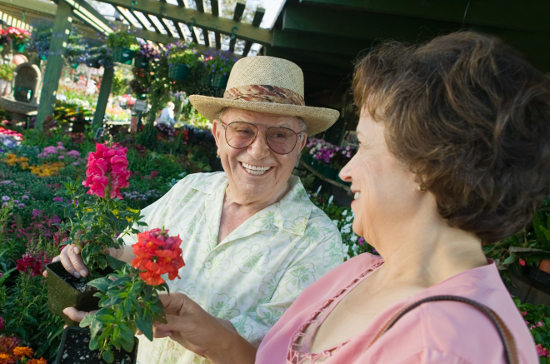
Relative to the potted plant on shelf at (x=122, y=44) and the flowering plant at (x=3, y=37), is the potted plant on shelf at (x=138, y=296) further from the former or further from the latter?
the flowering plant at (x=3, y=37)

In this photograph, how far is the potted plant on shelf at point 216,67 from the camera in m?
6.62

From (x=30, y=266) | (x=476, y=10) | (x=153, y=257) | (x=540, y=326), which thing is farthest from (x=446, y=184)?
(x=476, y=10)

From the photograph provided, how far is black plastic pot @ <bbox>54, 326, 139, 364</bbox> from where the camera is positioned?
1.18 metres

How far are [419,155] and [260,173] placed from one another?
0.87 m

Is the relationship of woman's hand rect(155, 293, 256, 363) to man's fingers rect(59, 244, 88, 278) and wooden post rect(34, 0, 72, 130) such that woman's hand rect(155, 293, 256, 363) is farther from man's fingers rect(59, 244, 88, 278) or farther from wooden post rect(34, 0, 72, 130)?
wooden post rect(34, 0, 72, 130)

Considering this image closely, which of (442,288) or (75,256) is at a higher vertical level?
(442,288)

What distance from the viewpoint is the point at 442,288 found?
695 millimetres

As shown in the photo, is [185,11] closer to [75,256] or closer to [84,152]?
[84,152]

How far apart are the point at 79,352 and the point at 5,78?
12.3 meters

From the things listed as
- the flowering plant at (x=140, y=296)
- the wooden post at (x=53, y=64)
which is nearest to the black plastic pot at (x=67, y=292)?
the flowering plant at (x=140, y=296)

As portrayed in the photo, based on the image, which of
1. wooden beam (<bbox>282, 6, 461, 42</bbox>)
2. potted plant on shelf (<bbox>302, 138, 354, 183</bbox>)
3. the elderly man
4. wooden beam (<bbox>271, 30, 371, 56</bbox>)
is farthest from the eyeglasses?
potted plant on shelf (<bbox>302, 138, 354, 183</bbox>)

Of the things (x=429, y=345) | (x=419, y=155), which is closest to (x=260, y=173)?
(x=419, y=155)

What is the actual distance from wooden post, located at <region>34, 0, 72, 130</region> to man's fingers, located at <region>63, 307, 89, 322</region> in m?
6.46

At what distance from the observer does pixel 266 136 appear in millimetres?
1556
